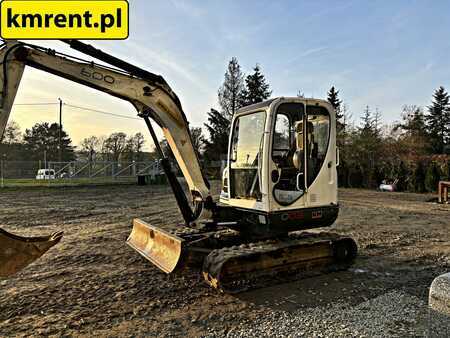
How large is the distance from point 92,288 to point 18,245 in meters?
1.27

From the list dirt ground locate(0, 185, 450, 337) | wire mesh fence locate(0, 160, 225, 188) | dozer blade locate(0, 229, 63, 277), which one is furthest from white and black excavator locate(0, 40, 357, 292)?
wire mesh fence locate(0, 160, 225, 188)

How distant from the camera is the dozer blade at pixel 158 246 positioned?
14.5 feet

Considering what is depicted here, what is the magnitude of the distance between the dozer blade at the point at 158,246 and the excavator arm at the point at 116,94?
639mm

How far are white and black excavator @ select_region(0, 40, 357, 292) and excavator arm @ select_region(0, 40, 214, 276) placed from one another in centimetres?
1

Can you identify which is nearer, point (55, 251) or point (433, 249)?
point (55, 251)

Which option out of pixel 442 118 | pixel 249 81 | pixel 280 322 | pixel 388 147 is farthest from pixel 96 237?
pixel 442 118

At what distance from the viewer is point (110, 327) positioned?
3285 millimetres

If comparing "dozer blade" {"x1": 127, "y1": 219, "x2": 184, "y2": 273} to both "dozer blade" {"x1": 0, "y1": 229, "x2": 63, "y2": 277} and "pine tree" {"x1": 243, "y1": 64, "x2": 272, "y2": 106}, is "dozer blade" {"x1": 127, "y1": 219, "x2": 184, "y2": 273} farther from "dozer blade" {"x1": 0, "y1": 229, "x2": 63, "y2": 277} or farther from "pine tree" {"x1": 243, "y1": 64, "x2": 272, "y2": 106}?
"pine tree" {"x1": 243, "y1": 64, "x2": 272, "y2": 106}

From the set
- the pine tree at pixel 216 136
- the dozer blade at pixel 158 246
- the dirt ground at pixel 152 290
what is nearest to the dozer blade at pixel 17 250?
the dirt ground at pixel 152 290

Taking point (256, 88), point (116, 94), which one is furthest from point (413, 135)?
point (116, 94)

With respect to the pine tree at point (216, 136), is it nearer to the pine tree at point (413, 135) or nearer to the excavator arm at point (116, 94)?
the pine tree at point (413, 135)

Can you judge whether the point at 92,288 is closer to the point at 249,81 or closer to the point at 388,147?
the point at 388,147

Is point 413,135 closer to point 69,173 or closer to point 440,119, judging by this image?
point 440,119

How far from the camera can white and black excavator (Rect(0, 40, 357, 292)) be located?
4.39 meters
